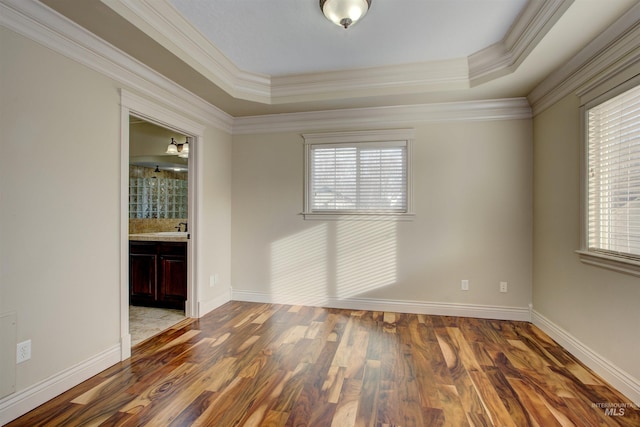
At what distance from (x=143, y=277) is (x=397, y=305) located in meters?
3.24

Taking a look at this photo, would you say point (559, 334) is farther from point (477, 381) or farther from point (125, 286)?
point (125, 286)

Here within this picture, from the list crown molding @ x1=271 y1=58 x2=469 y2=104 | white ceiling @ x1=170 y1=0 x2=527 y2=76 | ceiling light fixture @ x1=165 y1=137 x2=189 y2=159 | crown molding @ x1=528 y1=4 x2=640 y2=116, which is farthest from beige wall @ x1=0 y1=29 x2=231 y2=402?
crown molding @ x1=528 y1=4 x2=640 y2=116

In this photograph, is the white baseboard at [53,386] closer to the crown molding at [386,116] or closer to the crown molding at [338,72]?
the crown molding at [338,72]

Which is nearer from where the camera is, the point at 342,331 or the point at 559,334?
the point at 559,334

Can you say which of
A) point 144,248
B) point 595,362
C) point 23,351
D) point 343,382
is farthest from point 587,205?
point 144,248

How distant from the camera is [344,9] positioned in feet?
7.10

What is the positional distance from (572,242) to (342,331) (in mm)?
2291

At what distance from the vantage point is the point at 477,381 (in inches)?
89.5

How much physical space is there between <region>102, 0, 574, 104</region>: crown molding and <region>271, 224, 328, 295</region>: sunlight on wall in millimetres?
1716

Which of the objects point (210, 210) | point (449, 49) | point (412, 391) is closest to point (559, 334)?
point (412, 391)

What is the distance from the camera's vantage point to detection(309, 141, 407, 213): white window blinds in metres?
3.82

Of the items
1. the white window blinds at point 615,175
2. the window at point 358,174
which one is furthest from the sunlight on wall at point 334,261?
the white window blinds at point 615,175

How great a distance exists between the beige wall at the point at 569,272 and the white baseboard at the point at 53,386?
3810 millimetres

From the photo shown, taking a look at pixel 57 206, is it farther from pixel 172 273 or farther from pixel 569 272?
pixel 569 272
